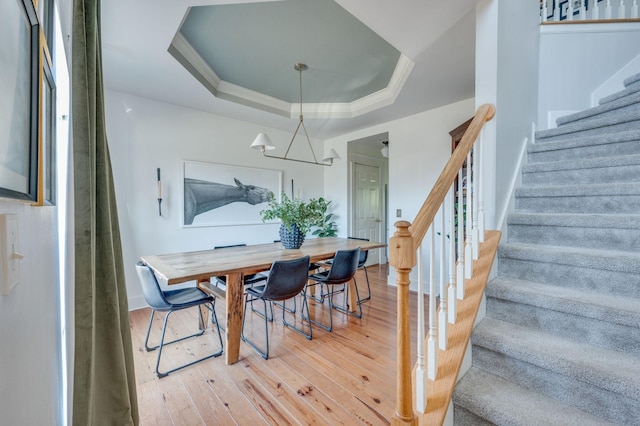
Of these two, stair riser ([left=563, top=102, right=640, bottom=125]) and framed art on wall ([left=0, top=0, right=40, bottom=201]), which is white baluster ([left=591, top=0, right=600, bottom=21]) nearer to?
stair riser ([left=563, top=102, right=640, bottom=125])

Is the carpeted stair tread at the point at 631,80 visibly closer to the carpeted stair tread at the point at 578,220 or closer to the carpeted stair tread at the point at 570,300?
the carpeted stair tread at the point at 578,220

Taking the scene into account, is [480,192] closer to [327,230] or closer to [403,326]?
[403,326]

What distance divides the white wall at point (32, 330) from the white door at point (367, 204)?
4492 millimetres

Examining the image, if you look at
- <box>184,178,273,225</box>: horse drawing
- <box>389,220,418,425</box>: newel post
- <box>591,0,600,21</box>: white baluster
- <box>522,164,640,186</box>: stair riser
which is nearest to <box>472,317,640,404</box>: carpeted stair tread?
<box>389,220,418,425</box>: newel post

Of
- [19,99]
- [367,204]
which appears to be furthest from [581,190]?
[367,204]

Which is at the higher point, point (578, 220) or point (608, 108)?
point (608, 108)

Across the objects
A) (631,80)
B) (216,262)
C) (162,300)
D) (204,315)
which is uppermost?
(631,80)

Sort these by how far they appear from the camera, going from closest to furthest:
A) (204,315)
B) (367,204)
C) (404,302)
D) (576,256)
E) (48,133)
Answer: (48,133) → (404,302) → (576,256) → (204,315) → (367,204)

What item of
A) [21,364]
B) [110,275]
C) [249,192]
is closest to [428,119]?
[249,192]

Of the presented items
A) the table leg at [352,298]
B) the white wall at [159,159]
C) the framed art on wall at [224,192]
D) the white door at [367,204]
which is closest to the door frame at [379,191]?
the white door at [367,204]

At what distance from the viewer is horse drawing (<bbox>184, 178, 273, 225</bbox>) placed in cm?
357

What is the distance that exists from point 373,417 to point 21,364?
5.11 ft

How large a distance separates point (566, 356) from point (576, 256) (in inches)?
21.7

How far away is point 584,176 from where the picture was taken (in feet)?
5.90
